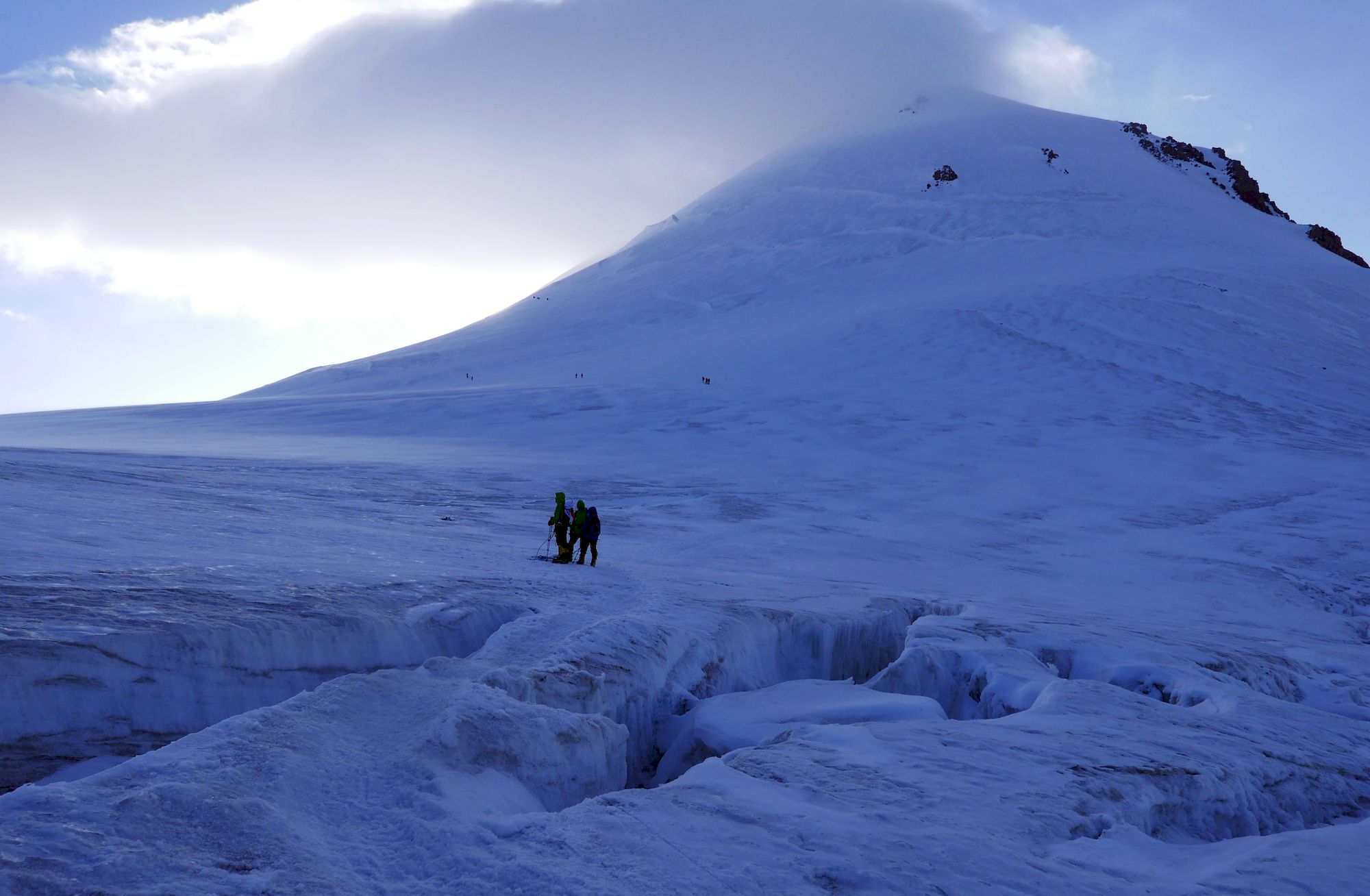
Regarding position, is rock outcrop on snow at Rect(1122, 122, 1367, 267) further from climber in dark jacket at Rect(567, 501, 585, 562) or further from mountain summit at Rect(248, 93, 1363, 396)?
climber in dark jacket at Rect(567, 501, 585, 562)

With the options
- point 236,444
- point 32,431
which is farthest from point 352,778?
point 32,431

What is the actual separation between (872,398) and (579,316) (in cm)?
1672

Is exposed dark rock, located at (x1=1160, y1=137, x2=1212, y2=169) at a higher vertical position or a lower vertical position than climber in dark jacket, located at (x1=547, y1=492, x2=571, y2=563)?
higher

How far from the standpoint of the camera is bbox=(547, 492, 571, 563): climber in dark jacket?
1022 centimetres

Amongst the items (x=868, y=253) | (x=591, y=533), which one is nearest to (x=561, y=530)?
(x=591, y=533)

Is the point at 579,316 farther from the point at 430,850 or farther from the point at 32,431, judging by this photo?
the point at 430,850

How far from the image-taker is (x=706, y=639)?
7.56 meters

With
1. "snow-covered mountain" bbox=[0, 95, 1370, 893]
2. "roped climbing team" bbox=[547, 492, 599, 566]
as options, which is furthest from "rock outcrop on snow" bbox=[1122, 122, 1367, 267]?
"roped climbing team" bbox=[547, 492, 599, 566]

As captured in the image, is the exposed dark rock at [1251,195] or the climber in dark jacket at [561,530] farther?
the exposed dark rock at [1251,195]

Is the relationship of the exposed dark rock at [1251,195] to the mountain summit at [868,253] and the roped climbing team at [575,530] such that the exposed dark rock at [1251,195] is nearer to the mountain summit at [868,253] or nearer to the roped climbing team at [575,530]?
the mountain summit at [868,253]

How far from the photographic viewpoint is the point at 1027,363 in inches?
1131

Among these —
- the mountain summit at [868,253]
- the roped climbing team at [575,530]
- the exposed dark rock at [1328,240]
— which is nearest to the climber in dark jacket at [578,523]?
the roped climbing team at [575,530]

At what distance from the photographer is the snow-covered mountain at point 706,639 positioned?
3973mm

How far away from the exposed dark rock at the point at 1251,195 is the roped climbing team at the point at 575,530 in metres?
52.5
